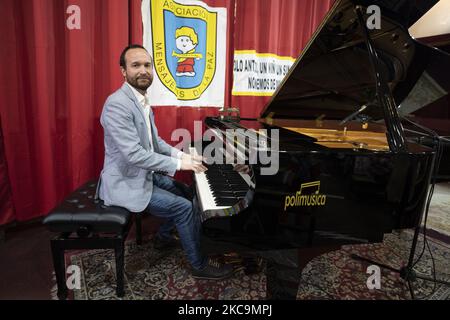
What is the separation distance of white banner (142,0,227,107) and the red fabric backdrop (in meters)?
0.17

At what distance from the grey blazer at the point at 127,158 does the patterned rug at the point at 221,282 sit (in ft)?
1.78

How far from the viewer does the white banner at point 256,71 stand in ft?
9.93

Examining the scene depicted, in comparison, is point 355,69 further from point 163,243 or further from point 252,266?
point 163,243

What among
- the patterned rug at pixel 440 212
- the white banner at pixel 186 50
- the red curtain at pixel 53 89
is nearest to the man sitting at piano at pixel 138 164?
the red curtain at pixel 53 89

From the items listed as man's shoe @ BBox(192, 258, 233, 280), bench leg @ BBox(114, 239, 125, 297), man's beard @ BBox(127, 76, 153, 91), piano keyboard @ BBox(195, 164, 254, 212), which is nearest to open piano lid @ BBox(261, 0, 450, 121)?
piano keyboard @ BBox(195, 164, 254, 212)

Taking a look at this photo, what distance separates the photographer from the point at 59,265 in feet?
4.88

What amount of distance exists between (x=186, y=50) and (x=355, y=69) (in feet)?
5.08

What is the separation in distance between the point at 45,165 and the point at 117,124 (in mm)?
1179

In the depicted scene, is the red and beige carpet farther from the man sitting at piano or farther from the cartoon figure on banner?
the cartoon figure on banner

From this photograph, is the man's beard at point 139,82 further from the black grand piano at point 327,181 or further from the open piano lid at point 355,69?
the open piano lid at point 355,69

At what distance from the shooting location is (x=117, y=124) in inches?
59.8

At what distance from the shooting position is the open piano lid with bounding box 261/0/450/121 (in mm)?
1490

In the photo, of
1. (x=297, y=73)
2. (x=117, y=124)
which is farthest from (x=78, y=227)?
(x=297, y=73)
